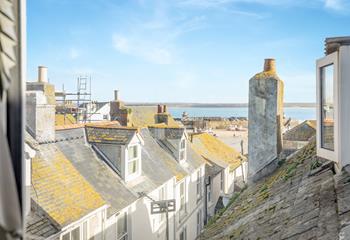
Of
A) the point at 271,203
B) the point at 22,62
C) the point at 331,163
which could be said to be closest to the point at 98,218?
the point at 271,203

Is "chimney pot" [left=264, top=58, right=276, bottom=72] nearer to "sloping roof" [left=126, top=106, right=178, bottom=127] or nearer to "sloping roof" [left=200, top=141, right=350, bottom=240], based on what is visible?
"sloping roof" [left=200, top=141, right=350, bottom=240]

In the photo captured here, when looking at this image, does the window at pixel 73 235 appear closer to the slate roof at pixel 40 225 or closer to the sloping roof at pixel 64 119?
the slate roof at pixel 40 225

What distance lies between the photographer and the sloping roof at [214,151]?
26391mm

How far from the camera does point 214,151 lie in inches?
1105

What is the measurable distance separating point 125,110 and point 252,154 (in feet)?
40.5

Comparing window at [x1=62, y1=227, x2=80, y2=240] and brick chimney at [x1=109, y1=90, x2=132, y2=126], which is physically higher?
brick chimney at [x1=109, y1=90, x2=132, y2=126]

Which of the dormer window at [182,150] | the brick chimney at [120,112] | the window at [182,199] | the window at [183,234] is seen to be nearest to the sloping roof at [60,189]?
the brick chimney at [120,112]

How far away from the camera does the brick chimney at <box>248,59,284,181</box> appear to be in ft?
28.7

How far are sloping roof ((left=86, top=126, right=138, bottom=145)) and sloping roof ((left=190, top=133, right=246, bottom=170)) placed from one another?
11.9 metres

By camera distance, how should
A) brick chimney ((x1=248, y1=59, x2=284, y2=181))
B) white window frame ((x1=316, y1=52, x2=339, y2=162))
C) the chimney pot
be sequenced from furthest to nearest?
the chimney pot
brick chimney ((x1=248, y1=59, x2=284, y2=181))
white window frame ((x1=316, y1=52, x2=339, y2=162))

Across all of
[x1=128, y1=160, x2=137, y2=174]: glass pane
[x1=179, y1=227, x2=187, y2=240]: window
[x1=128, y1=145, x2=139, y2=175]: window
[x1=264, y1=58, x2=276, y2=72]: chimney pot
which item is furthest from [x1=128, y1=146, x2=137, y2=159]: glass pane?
[x1=264, y1=58, x2=276, y2=72]: chimney pot

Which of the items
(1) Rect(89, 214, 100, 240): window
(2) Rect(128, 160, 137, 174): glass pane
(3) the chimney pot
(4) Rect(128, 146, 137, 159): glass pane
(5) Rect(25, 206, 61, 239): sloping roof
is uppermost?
(3) the chimney pot

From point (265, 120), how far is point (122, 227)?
22.2 ft

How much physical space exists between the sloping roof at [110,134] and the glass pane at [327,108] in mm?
9547
